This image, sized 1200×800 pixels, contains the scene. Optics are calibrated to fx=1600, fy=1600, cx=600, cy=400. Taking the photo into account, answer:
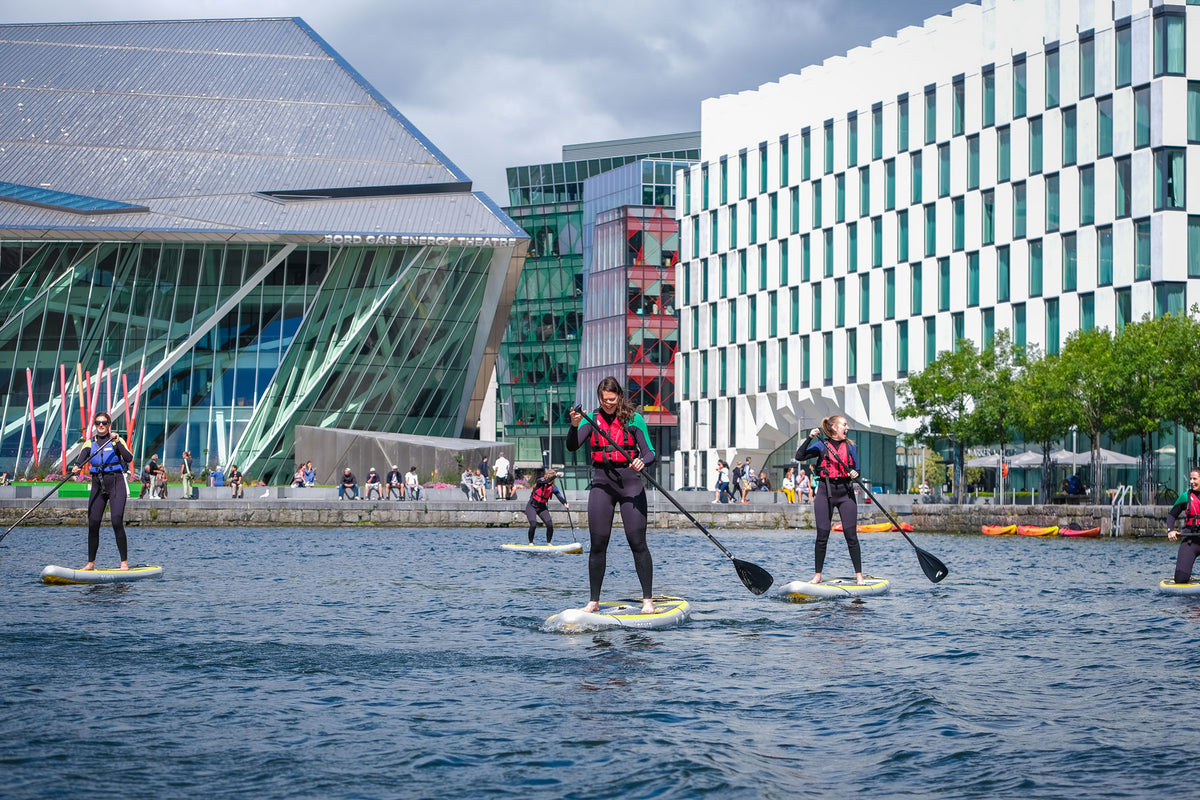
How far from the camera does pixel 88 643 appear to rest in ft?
42.8

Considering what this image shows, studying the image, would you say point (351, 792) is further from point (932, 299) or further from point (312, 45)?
point (312, 45)

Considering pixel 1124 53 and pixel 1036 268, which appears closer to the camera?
pixel 1124 53

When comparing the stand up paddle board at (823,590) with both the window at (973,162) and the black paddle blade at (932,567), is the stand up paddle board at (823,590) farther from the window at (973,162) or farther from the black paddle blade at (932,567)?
the window at (973,162)

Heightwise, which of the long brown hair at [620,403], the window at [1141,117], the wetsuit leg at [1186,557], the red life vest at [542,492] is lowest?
the wetsuit leg at [1186,557]

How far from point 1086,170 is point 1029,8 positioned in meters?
8.20

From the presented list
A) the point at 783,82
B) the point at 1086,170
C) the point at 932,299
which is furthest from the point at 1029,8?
the point at 783,82

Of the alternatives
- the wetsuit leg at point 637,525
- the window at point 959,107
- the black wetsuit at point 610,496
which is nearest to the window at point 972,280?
the window at point 959,107

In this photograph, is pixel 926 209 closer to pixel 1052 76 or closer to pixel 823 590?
pixel 1052 76

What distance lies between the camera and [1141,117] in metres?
63.8

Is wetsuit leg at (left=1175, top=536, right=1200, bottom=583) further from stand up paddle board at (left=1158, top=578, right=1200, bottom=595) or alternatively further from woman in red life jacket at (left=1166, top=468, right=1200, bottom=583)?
stand up paddle board at (left=1158, top=578, right=1200, bottom=595)


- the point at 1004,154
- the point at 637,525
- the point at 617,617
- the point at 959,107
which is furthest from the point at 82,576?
the point at 959,107

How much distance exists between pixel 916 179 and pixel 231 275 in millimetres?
33269

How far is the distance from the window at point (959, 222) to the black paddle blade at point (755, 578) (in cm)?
6124

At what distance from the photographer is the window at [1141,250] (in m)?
63.6
